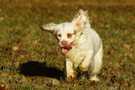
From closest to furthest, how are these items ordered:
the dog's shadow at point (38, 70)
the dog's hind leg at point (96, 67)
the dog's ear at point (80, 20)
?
the dog's ear at point (80, 20), the dog's hind leg at point (96, 67), the dog's shadow at point (38, 70)

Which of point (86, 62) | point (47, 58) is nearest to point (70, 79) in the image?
point (86, 62)

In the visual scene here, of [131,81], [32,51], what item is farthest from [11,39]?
[131,81]

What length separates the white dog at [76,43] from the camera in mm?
4539

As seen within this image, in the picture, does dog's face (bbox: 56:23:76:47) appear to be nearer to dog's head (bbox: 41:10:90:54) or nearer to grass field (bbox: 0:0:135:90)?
dog's head (bbox: 41:10:90:54)

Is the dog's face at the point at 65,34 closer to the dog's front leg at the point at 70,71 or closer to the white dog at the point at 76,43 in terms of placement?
the white dog at the point at 76,43

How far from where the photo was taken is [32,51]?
7215 millimetres

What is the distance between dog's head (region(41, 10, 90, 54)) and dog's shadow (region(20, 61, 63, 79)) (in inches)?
55.1

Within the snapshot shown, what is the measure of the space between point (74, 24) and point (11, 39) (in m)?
4.13

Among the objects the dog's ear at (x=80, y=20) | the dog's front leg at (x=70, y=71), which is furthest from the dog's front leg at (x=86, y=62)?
the dog's ear at (x=80, y=20)

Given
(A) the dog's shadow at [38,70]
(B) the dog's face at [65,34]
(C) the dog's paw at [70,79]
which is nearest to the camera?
(B) the dog's face at [65,34]

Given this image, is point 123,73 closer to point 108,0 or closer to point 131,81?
point 131,81

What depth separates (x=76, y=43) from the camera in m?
4.88

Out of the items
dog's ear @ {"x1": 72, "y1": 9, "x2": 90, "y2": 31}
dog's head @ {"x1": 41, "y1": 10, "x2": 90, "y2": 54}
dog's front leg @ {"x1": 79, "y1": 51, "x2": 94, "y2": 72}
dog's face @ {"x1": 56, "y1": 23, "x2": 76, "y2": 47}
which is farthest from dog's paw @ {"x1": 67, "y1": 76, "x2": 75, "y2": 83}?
dog's ear @ {"x1": 72, "y1": 9, "x2": 90, "y2": 31}

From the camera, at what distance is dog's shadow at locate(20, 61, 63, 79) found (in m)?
5.97
